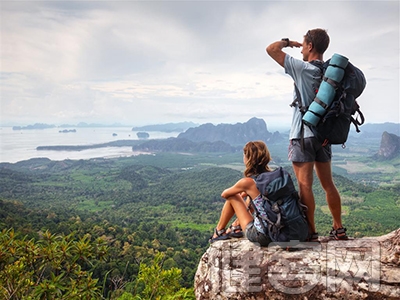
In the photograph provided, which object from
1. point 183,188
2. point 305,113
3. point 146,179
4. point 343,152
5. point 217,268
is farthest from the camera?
point 343,152

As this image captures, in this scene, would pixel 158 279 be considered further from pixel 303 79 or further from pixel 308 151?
pixel 303 79

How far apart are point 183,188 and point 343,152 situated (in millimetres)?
98355

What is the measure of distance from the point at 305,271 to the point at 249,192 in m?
0.95

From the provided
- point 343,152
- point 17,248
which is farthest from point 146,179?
point 343,152

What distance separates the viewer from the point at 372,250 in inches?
126

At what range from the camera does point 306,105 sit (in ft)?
10.4

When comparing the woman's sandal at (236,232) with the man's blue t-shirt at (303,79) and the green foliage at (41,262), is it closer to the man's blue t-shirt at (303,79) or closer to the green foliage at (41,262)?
the man's blue t-shirt at (303,79)

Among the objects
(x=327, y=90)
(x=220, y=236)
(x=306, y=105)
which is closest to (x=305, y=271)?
(x=220, y=236)

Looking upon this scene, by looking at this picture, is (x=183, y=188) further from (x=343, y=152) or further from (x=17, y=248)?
(x=343, y=152)

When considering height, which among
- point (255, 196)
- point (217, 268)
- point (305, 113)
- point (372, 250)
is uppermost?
point (305, 113)

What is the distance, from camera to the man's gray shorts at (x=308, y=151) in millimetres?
3158

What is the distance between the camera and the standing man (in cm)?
313

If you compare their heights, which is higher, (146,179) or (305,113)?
(305,113)

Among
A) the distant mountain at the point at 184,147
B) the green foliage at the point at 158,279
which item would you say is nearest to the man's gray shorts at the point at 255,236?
the green foliage at the point at 158,279
